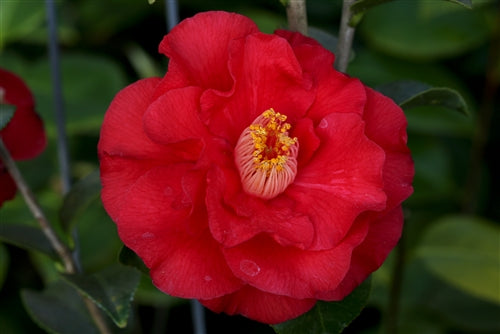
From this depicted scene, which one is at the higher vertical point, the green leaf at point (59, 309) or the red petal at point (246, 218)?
the red petal at point (246, 218)

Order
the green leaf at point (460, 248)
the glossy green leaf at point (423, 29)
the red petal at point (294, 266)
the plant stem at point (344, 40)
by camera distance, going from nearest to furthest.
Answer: the red petal at point (294, 266), the plant stem at point (344, 40), the green leaf at point (460, 248), the glossy green leaf at point (423, 29)

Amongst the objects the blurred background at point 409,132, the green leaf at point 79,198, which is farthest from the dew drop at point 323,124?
the blurred background at point 409,132

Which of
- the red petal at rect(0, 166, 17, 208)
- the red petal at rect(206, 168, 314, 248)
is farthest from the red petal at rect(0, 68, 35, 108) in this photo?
the red petal at rect(206, 168, 314, 248)

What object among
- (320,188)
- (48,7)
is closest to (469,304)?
(320,188)

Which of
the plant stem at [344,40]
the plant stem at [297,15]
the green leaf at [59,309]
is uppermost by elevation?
the plant stem at [297,15]

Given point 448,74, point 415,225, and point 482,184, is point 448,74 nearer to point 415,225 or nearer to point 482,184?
point 482,184

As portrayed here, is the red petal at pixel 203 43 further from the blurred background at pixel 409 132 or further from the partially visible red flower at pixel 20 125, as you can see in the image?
the blurred background at pixel 409 132
